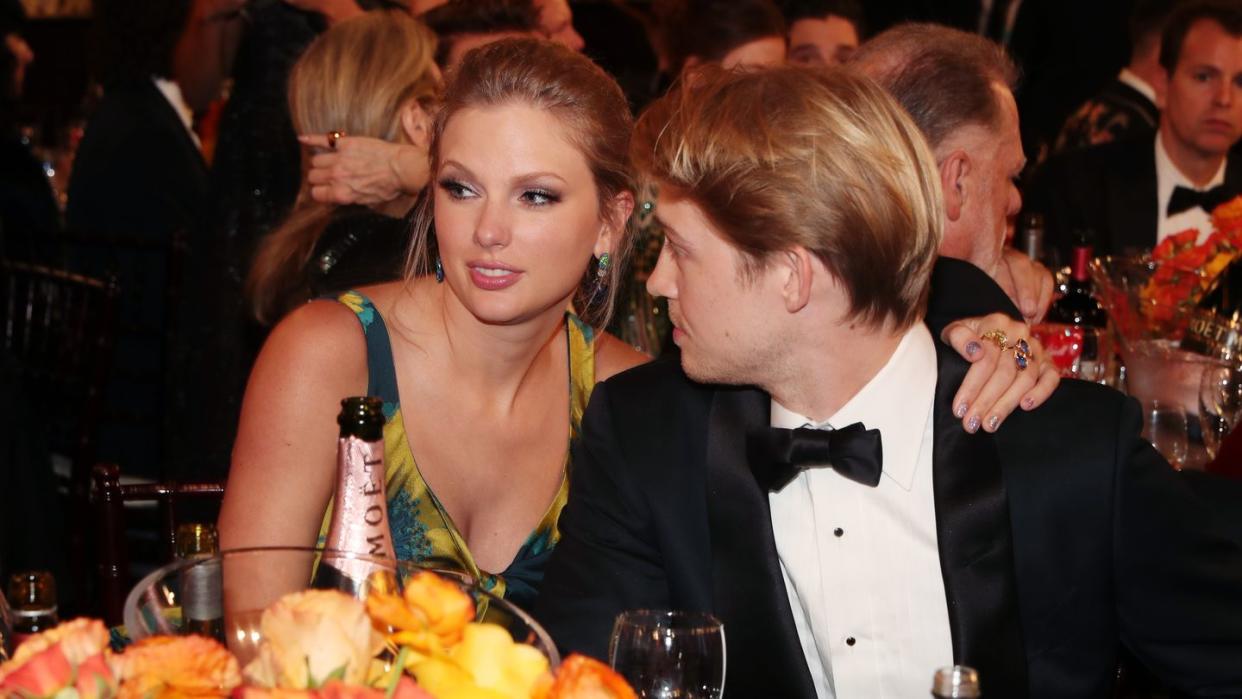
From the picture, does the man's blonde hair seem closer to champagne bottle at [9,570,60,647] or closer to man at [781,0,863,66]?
champagne bottle at [9,570,60,647]

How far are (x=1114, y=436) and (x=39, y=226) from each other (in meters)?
3.97

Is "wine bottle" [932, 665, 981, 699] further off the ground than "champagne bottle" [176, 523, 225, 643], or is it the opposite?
"champagne bottle" [176, 523, 225, 643]

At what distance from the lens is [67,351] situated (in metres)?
3.71

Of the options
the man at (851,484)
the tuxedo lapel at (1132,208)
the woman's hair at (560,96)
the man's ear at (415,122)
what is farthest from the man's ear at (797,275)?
the tuxedo lapel at (1132,208)

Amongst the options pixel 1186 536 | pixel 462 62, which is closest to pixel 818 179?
pixel 1186 536

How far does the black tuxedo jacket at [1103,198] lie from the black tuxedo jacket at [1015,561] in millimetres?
2920

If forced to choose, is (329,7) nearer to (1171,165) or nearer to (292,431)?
(292,431)

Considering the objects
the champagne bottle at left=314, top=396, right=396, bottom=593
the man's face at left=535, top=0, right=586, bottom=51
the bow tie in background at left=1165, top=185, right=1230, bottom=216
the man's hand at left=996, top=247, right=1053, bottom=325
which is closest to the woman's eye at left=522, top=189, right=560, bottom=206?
the champagne bottle at left=314, top=396, right=396, bottom=593

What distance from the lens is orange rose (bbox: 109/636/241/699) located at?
875mm

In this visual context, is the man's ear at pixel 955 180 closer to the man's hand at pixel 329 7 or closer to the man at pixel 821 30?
the man's hand at pixel 329 7

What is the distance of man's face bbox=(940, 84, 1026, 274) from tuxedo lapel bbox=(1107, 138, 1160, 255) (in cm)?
209

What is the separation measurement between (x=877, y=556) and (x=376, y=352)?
930 millimetres

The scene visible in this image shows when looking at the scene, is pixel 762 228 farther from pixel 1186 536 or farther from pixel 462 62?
pixel 462 62

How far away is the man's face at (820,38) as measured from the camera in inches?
216
